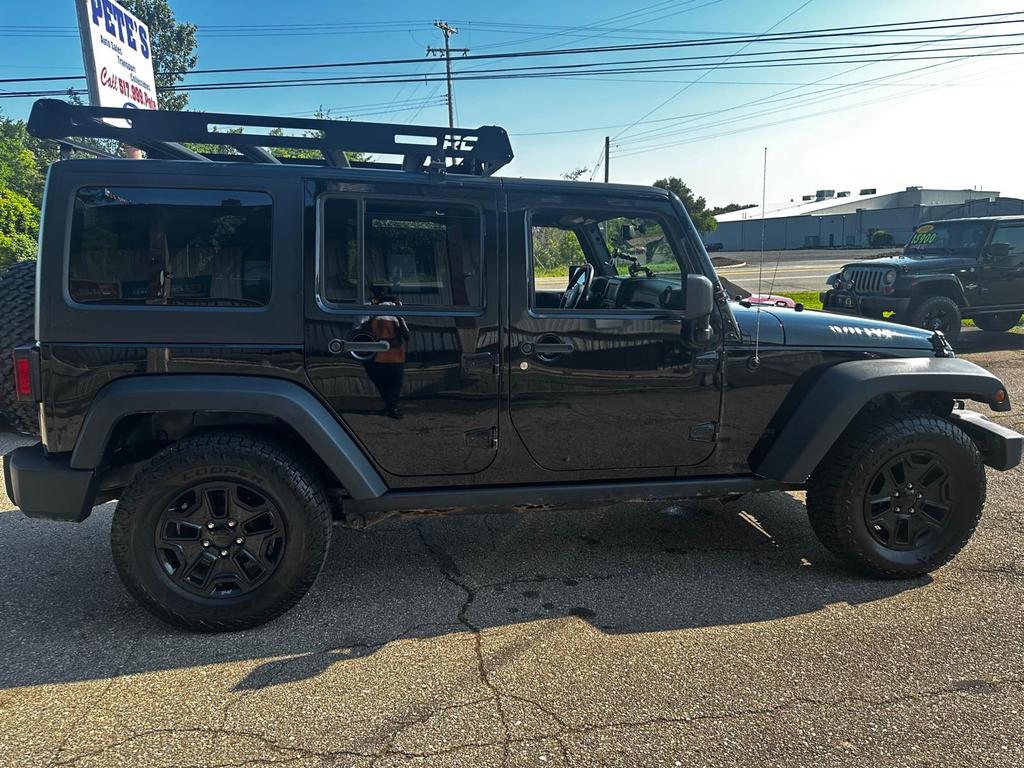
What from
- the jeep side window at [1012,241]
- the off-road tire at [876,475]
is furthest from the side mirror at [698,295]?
the jeep side window at [1012,241]

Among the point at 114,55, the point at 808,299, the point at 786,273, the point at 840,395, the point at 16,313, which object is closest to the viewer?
the point at 840,395

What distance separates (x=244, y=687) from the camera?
2590 mm

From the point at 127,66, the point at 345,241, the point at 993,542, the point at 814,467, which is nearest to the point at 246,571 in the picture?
the point at 345,241

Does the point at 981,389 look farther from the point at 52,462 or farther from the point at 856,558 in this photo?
the point at 52,462

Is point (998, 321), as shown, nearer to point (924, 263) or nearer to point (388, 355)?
point (924, 263)

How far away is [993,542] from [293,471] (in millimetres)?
3765

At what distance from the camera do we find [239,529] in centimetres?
296

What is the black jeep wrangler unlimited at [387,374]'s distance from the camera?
2.81 metres

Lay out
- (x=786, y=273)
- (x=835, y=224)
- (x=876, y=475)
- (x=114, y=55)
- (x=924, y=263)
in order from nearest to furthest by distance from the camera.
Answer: (x=876, y=475)
(x=114, y=55)
(x=924, y=263)
(x=786, y=273)
(x=835, y=224)

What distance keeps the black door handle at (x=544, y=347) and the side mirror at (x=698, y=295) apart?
57cm

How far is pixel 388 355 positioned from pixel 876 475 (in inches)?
94.3

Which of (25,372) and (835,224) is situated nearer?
(25,372)

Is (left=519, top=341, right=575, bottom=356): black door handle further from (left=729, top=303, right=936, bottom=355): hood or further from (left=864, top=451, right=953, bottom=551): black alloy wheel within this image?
(left=864, top=451, right=953, bottom=551): black alloy wheel

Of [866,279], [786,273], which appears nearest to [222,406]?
[866,279]
